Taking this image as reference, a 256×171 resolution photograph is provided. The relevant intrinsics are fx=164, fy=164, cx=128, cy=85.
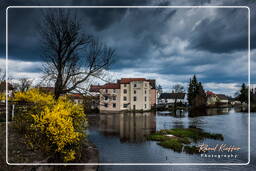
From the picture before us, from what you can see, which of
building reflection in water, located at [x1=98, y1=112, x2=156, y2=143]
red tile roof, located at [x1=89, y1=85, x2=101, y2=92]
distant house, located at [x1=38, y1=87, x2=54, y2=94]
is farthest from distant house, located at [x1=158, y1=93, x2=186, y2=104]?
distant house, located at [x1=38, y1=87, x2=54, y2=94]

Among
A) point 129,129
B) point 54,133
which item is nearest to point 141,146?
point 129,129

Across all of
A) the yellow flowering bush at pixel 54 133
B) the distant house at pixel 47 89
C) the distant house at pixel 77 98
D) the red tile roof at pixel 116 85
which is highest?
Result: the red tile roof at pixel 116 85

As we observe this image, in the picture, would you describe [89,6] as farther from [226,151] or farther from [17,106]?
[226,151]

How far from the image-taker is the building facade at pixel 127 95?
5389 mm

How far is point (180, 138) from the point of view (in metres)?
7.82

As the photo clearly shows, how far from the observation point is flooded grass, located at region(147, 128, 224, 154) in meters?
6.38

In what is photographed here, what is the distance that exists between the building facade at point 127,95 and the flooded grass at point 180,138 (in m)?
2.02

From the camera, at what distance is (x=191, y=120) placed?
34.4 feet

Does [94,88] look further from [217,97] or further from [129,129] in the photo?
[217,97]

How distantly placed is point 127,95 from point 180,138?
4075mm

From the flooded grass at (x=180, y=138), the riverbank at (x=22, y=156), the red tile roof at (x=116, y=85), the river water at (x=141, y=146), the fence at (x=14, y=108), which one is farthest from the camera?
the flooded grass at (x=180, y=138)

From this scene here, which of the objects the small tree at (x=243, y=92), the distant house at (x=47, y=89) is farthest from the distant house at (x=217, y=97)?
the distant house at (x=47, y=89)

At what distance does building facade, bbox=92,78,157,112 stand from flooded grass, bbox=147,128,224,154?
2.02 metres

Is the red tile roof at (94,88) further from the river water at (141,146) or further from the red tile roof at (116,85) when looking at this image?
the river water at (141,146)
